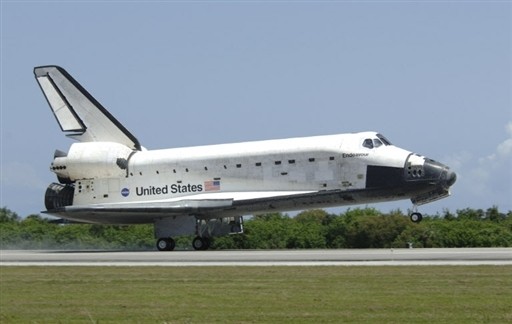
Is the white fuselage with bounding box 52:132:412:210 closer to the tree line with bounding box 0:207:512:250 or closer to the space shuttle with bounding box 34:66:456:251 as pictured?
the space shuttle with bounding box 34:66:456:251

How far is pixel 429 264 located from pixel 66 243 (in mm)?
20127

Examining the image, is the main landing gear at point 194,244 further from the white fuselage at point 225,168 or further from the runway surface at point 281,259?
the runway surface at point 281,259

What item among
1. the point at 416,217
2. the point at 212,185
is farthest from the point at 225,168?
the point at 416,217

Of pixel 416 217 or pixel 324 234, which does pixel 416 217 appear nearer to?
pixel 416 217
